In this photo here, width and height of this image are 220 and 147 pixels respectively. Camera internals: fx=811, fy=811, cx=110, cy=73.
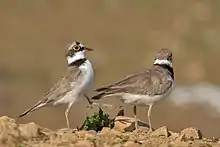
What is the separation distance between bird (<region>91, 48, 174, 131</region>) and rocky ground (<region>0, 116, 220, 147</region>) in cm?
78

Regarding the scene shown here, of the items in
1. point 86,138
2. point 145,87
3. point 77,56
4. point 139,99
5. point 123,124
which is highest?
point 77,56

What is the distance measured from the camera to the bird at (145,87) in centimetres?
1252

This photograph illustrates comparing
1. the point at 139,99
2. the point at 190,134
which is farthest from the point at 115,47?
the point at 190,134

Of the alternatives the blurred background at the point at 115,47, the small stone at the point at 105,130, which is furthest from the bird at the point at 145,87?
the blurred background at the point at 115,47

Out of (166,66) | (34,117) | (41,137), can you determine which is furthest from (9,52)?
(41,137)

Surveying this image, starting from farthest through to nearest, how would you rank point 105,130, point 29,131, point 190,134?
1. point 190,134
2. point 105,130
3. point 29,131

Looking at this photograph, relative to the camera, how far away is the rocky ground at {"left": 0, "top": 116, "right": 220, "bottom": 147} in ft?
33.5

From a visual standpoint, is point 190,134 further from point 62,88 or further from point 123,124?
point 62,88

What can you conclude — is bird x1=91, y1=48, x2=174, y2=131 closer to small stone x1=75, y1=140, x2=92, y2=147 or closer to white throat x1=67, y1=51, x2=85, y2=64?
white throat x1=67, y1=51, x2=85, y2=64

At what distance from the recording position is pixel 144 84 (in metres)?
12.8

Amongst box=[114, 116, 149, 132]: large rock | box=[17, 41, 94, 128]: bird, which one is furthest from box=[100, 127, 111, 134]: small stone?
box=[17, 41, 94, 128]: bird

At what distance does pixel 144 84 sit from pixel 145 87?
0.06 meters

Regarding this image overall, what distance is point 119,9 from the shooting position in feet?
142

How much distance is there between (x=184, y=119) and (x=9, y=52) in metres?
11.3
